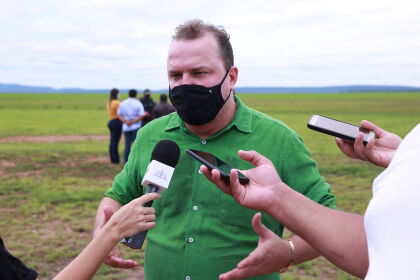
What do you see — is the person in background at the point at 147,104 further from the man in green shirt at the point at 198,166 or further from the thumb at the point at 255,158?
the thumb at the point at 255,158

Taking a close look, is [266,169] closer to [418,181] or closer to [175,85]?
[418,181]

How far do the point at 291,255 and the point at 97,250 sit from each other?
991mm

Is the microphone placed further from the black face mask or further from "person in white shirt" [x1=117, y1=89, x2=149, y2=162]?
"person in white shirt" [x1=117, y1=89, x2=149, y2=162]

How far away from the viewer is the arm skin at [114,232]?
246 centimetres

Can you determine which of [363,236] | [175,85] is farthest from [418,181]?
[175,85]

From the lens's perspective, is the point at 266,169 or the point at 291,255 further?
the point at 291,255

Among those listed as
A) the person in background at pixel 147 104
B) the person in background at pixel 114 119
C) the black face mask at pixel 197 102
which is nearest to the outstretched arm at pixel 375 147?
the black face mask at pixel 197 102

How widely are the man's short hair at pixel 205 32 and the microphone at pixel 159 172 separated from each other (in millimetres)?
674

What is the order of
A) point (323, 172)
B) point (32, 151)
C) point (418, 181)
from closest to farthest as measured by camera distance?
1. point (418, 181)
2. point (323, 172)
3. point (32, 151)

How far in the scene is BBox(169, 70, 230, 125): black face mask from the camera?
3225 mm

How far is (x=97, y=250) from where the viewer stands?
251cm

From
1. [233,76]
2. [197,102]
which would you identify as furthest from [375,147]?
[233,76]

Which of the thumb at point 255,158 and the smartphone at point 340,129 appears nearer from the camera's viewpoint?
the thumb at point 255,158

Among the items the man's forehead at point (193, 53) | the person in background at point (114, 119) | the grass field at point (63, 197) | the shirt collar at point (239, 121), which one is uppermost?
the man's forehead at point (193, 53)
